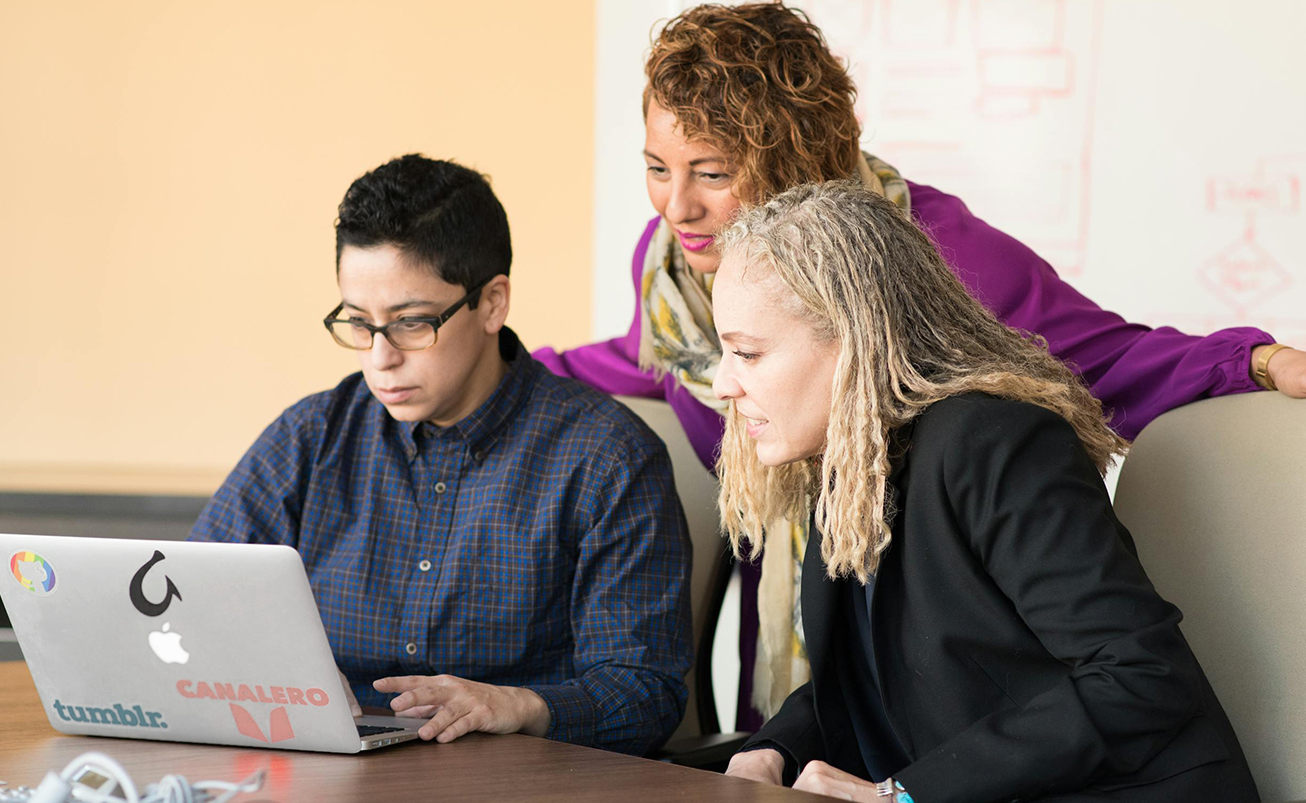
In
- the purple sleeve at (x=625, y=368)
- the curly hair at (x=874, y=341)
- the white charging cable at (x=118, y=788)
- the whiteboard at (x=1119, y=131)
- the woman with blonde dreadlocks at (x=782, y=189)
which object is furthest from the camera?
the whiteboard at (x=1119, y=131)

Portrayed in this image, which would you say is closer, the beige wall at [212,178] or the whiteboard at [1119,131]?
the whiteboard at [1119,131]

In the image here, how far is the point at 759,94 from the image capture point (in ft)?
6.35

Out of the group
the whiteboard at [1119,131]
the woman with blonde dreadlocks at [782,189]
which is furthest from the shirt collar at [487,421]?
the whiteboard at [1119,131]

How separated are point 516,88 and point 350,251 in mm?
1600

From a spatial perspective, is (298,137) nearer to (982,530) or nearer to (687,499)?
(687,499)

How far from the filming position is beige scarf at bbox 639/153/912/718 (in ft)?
6.81

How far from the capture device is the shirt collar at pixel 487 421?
180cm

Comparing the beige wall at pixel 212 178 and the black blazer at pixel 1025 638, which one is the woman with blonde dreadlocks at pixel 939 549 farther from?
the beige wall at pixel 212 178

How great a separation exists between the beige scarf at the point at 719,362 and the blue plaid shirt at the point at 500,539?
1.01ft

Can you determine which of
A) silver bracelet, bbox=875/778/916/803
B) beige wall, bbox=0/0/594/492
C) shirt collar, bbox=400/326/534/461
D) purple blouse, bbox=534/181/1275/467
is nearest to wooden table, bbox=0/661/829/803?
silver bracelet, bbox=875/778/916/803

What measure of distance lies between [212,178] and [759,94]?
1789 millimetres

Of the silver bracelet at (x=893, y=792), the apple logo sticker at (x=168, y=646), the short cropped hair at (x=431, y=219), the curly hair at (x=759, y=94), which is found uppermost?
the curly hair at (x=759, y=94)

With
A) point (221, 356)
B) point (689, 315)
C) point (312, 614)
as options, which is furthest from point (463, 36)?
point (312, 614)

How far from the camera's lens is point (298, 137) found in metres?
3.23
